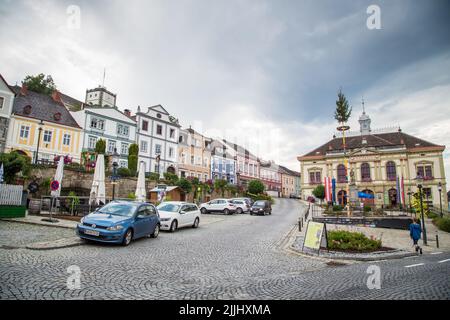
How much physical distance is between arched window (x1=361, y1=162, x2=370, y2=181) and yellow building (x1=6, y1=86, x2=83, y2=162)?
51.0m

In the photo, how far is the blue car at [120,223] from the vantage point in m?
9.45

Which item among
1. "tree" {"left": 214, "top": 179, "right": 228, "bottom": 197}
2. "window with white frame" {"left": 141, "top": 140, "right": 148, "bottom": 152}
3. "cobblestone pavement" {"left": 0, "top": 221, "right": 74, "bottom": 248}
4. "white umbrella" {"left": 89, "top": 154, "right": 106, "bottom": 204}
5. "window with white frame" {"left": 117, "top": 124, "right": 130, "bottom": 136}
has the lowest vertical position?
"cobblestone pavement" {"left": 0, "top": 221, "right": 74, "bottom": 248}

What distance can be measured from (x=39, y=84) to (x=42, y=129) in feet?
62.1

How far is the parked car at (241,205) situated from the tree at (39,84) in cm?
3798

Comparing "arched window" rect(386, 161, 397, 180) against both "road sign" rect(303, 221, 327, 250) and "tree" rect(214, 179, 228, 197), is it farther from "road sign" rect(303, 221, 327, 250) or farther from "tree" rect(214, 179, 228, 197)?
"road sign" rect(303, 221, 327, 250)

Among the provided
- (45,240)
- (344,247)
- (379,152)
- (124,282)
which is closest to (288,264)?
(344,247)

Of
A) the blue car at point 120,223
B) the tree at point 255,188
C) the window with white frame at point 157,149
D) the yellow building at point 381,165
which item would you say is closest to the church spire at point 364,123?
the yellow building at point 381,165

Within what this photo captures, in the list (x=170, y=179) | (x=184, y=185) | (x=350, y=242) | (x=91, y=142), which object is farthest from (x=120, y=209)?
(x=91, y=142)

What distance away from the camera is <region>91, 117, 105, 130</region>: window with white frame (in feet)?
125

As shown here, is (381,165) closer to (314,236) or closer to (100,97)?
(314,236)

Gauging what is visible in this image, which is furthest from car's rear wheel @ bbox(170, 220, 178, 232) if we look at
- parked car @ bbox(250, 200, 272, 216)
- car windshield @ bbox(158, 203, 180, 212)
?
parked car @ bbox(250, 200, 272, 216)

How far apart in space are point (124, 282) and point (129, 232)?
4617mm

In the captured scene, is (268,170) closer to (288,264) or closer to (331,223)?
(331,223)
